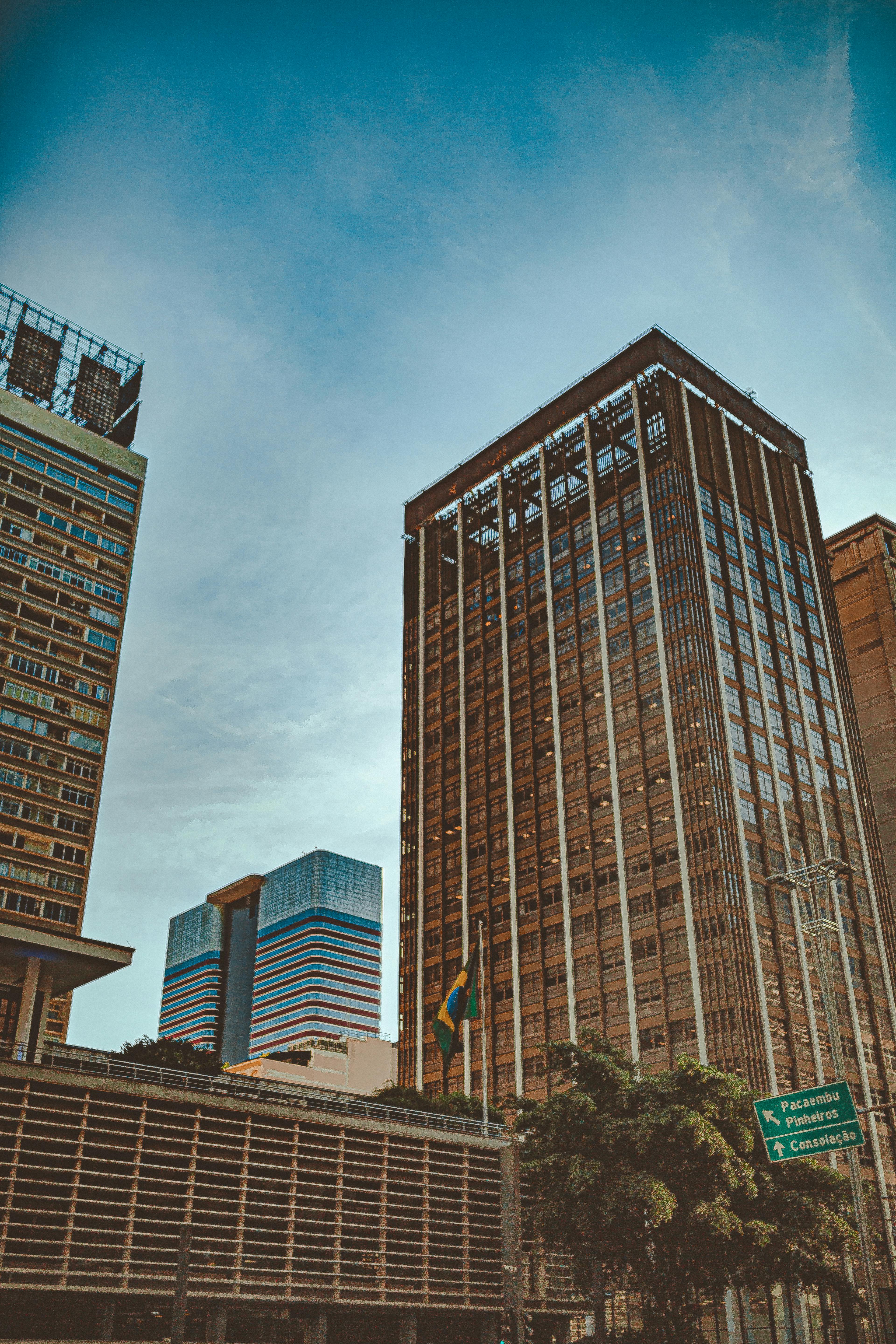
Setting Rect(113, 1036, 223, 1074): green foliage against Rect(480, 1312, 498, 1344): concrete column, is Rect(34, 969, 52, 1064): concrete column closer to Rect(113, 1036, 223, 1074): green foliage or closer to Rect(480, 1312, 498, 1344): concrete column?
Rect(113, 1036, 223, 1074): green foliage

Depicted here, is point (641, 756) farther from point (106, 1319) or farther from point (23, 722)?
point (106, 1319)

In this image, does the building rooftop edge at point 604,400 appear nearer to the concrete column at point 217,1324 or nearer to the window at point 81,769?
the window at point 81,769

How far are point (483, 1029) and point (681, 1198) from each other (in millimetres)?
50876

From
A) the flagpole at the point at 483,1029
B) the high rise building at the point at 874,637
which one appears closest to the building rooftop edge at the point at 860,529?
the high rise building at the point at 874,637

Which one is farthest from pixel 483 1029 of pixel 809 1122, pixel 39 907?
pixel 809 1122

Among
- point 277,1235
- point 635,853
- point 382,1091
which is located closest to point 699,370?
point 635,853

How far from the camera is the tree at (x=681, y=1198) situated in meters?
38.9

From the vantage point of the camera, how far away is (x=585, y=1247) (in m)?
42.0

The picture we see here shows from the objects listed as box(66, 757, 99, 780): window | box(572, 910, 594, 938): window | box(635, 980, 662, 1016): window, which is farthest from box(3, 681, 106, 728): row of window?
box(635, 980, 662, 1016): window

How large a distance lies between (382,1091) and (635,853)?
28.8 metres

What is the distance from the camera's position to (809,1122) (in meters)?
30.8

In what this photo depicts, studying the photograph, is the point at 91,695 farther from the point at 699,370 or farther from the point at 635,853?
→ the point at 699,370

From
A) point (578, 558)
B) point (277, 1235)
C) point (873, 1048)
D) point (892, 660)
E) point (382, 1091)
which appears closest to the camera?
point (277, 1235)

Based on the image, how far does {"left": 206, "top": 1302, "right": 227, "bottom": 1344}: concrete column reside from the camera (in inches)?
1551
